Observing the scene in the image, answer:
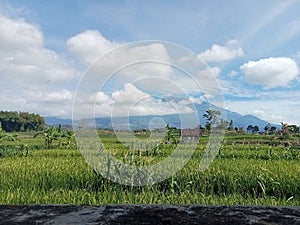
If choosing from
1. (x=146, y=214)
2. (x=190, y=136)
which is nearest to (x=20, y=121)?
(x=190, y=136)

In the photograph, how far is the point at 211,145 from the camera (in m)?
8.90

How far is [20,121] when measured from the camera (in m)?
39.1

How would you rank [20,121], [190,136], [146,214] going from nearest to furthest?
[146,214], [190,136], [20,121]

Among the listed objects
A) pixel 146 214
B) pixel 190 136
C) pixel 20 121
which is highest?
pixel 20 121

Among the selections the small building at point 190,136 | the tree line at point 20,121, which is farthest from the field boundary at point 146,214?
the tree line at point 20,121

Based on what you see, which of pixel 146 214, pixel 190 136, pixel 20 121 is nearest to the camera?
pixel 146 214

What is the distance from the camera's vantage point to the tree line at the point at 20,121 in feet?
126

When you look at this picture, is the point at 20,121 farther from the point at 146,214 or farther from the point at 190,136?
the point at 146,214

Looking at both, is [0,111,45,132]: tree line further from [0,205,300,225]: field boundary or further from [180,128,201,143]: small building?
[0,205,300,225]: field boundary

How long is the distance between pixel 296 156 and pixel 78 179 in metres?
5.48

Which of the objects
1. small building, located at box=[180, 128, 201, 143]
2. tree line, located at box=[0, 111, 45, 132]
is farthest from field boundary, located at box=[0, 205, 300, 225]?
tree line, located at box=[0, 111, 45, 132]

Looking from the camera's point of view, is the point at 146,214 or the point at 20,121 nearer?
the point at 146,214

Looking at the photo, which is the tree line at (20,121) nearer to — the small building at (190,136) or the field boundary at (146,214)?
the small building at (190,136)

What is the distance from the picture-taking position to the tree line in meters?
38.3
